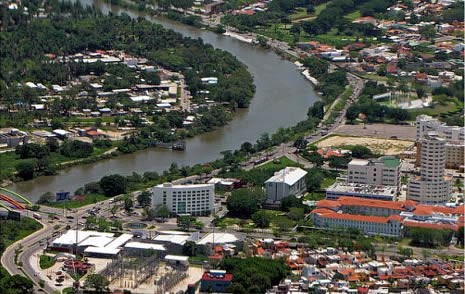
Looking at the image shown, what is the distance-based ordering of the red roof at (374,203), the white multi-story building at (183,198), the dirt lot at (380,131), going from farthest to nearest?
1. the dirt lot at (380,131)
2. the white multi-story building at (183,198)
3. the red roof at (374,203)

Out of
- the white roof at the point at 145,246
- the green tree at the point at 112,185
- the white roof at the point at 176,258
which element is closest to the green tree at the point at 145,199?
the green tree at the point at 112,185

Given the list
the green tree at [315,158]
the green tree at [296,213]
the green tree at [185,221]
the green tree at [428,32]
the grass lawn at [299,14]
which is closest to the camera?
the green tree at [185,221]

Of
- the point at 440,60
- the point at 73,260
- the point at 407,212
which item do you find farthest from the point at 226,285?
the point at 440,60

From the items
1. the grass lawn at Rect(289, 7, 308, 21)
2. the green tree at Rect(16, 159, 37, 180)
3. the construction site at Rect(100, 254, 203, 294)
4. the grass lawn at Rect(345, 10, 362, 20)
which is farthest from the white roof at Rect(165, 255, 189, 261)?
the grass lawn at Rect(289, 7, 308, 21)

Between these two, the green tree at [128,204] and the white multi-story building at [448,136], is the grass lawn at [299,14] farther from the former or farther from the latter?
the green tree at [128,204]

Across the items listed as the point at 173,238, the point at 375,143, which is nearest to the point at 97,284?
the point at 173,238
